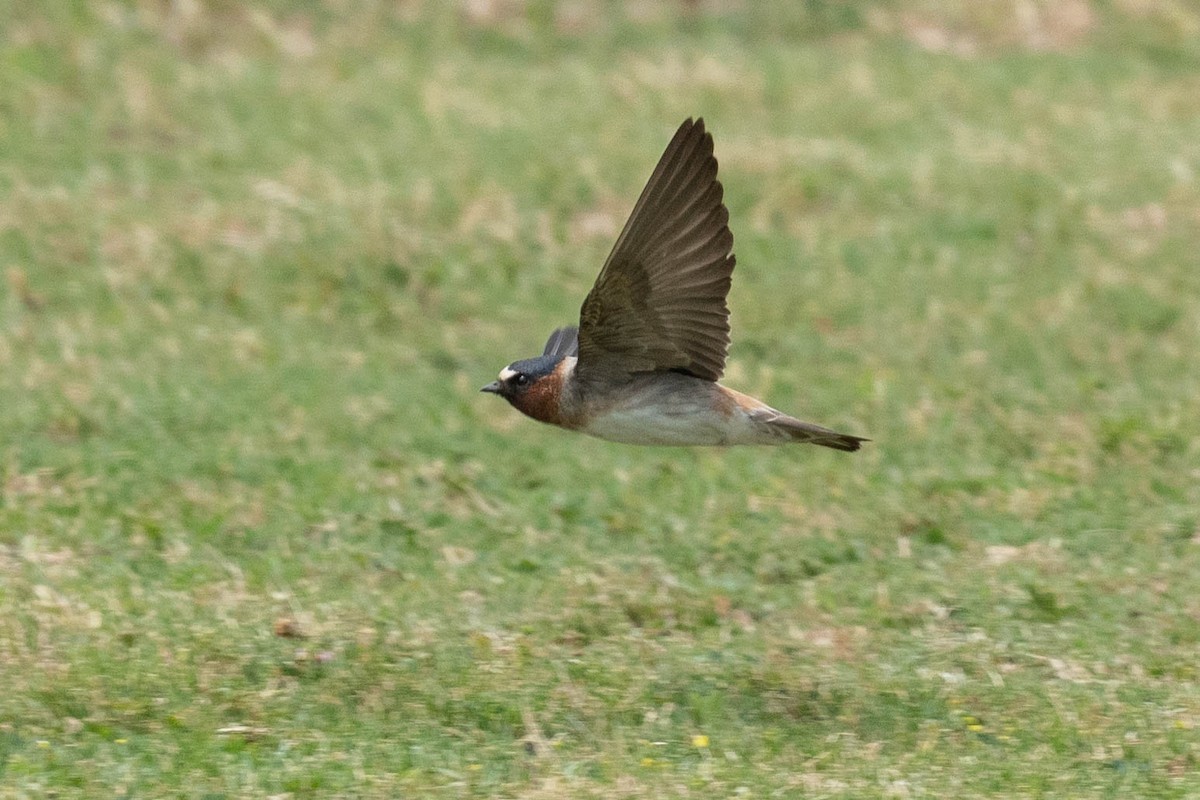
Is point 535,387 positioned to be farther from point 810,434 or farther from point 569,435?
point 569,435

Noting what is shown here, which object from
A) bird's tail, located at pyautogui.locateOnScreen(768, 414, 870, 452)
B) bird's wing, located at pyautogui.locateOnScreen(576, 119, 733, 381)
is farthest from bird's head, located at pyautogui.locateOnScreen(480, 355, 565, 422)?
bird's tail, located at pyautogui.locateOnScreen(768, 414, 870, 452)

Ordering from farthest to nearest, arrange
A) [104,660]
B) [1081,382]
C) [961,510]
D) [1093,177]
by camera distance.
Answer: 1. [1093,177]
2. [1081,382]
3. [961,510]
4. [104,660]

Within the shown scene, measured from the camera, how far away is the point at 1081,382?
10.2 meters

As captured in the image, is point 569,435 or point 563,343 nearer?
point 563,343

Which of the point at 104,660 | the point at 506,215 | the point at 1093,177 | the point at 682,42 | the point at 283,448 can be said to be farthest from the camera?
the point at 682,42

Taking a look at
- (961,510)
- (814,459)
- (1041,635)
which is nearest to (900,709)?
(1041,635)

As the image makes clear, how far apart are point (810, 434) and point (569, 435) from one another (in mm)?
3186

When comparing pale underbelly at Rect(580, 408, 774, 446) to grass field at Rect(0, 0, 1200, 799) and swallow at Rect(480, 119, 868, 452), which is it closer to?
swallow at Rect(480, 119, 868, 452)

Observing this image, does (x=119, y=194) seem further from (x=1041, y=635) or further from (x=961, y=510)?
(x=1041, y=635)

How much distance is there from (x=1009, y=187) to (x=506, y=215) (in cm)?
359

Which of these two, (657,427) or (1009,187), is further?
(1009,187)

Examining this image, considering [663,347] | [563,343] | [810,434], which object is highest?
[563,343]

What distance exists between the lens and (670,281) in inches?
253

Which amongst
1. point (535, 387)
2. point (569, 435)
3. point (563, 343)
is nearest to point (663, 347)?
point (535, 387)
